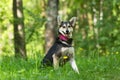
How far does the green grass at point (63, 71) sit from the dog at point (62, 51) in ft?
0.59

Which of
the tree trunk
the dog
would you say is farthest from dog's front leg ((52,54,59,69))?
the tree trunk

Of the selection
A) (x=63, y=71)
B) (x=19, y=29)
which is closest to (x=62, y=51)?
(x=63, y=71)

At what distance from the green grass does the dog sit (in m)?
0.18

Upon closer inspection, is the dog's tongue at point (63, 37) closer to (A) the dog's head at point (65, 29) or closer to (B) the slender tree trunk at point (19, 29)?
(A) the dog's head at point (65, 29)

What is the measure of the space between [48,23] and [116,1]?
9.95 ft

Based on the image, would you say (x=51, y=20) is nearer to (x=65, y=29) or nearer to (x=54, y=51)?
(x=65, y=29)

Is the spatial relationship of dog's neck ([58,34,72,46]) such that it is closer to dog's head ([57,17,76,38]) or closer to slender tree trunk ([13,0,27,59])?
dog's head ([57,17,76,38])

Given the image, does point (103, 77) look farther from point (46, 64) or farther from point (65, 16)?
point (65, 16)

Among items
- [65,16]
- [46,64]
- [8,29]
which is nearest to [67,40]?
[46,64]

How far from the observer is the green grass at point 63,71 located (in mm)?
8669

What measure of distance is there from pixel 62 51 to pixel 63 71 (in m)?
0.58

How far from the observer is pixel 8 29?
31.9 m

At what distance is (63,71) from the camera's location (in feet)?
30.6

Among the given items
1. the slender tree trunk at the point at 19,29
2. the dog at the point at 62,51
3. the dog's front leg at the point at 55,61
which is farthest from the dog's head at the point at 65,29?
the slender tree trunk at the point at 19,29
